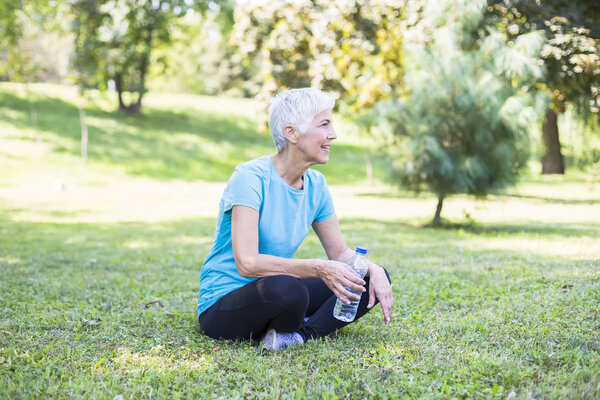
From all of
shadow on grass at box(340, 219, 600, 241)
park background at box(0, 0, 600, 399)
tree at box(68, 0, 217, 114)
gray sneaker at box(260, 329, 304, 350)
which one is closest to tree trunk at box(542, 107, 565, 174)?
park background at box(0, 0, 600, 399)

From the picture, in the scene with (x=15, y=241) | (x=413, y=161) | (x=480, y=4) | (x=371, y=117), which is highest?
(x=480, y=4)

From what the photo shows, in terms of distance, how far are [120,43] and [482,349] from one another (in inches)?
756

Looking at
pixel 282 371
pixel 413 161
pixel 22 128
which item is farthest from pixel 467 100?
pixel 22 128

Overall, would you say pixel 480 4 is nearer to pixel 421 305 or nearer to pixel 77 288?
pixel 421 305


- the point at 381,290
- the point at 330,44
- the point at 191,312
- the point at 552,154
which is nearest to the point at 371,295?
the point at 381,290

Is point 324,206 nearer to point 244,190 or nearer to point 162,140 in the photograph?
point 244,190

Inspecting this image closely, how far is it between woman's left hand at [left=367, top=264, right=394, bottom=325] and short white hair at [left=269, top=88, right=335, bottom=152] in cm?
95

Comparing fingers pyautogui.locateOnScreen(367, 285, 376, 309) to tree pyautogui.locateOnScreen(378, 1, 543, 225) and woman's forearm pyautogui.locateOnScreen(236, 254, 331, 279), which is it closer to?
woman's forearm pyautogui.locateOnScreen(236, 254, 331, 279)

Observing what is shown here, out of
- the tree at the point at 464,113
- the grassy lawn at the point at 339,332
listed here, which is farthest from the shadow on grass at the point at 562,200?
the tree at the point at 464,113

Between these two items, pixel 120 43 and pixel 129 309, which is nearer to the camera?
pixel 129 309

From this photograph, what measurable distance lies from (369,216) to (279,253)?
325 inches

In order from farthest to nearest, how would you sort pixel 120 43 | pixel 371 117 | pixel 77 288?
pixel 120 43
pixel 371 117
pixel 77 288

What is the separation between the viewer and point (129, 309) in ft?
14.0

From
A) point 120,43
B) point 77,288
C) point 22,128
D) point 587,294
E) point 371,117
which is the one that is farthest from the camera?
point 22,128
